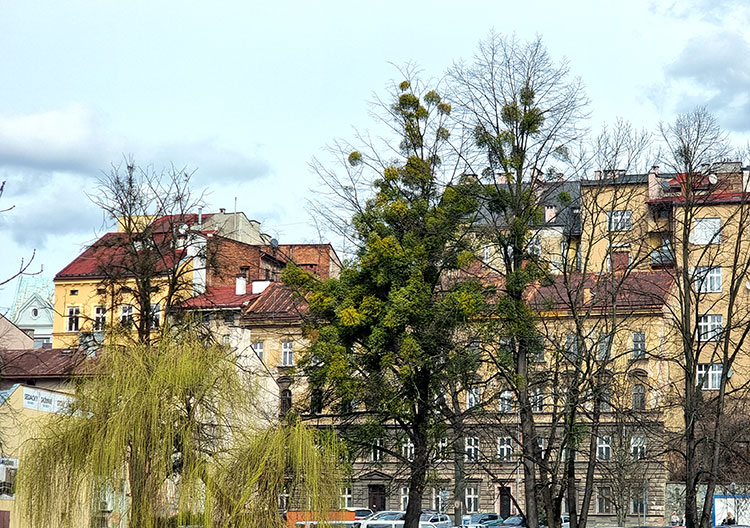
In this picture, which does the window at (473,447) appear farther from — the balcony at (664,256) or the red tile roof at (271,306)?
the red tile roof at (271,306)

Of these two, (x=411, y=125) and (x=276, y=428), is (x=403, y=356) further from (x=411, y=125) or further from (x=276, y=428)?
(x=411, y=125)

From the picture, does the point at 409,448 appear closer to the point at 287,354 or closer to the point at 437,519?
the point at 437,519

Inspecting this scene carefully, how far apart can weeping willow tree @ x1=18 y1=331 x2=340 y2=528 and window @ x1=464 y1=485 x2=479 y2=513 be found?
3582 centimetres

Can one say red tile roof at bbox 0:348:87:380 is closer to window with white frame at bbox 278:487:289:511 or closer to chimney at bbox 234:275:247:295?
chimney at bbox 234:275:247:295

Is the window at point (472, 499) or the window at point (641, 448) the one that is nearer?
the window at point (641, 448)

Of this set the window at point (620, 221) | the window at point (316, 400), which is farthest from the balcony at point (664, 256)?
the window at point (316, 400)

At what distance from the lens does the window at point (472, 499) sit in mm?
62656

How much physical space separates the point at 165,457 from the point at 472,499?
38.9 m

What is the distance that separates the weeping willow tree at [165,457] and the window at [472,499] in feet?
118

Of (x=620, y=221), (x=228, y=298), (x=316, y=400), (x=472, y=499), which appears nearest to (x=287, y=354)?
(x=228, y=298)

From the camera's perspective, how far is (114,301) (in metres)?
43.2

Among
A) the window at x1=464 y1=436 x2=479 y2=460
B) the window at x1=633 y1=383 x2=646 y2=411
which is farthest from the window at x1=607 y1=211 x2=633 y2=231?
the window at x1=464 y1=436 x2=479 y2=460

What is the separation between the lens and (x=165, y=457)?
26828mm

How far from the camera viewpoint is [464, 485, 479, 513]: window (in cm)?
6266
